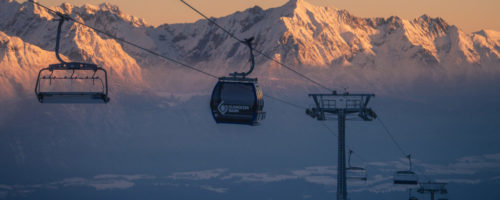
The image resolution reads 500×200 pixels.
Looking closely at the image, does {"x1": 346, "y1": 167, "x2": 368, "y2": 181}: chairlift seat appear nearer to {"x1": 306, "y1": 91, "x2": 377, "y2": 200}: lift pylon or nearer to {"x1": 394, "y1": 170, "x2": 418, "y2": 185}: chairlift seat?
{"x1": 306, "y1": 91, "x2": 377, "y2": 200}: lift pylon

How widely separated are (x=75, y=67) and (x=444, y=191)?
197ft

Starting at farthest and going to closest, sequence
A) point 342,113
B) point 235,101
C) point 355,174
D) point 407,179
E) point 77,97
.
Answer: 1. point 407,179
2. point 355,174
3. point 342,113
4. point 235,101
5. point 77,97

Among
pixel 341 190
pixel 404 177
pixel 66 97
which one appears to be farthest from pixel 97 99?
pixel 404 177

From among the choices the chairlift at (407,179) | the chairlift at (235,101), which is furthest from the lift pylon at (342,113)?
the chairlift at (407,179)

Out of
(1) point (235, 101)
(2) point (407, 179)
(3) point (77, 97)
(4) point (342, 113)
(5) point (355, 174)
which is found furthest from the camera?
(2) point (407, 179)

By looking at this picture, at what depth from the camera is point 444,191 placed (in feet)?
323

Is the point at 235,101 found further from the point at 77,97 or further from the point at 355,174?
the point at 355,174

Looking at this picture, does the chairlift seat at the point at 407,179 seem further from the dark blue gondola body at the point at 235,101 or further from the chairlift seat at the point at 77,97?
the chairlift seat at the point at 77,97

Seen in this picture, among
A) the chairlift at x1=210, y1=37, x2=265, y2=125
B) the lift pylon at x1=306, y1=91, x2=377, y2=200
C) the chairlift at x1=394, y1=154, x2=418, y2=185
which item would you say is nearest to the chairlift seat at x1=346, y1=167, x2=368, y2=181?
the lift pylon at x1=306, y1=91, x2=377, y2=200

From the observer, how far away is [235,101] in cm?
5797

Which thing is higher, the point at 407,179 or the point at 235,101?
the point at 235,101

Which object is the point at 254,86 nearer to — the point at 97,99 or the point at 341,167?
the point at 341,167

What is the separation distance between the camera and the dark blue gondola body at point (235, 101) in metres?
57.7

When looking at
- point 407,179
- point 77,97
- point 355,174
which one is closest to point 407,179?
point 407,179
